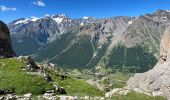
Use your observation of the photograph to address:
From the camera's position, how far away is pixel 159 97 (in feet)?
123

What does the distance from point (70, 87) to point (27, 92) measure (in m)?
12.1

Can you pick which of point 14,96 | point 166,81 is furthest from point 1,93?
point 166,81

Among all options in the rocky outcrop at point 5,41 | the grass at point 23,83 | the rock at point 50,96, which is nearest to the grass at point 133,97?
the rock at point 50,96

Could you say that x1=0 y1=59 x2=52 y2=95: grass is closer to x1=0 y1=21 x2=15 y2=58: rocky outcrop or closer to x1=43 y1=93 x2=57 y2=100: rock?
x1=43 y1=93 x2=57 y2=100: rock

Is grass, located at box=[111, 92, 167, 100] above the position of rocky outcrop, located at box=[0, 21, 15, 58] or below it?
below

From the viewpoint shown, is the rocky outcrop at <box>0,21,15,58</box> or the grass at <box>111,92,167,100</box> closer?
the grass at <box>111,92,167,100</box>

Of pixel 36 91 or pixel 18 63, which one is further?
pixel 18 63

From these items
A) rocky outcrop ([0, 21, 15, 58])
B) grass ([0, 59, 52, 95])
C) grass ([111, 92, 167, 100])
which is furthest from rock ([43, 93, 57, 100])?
rocky outcrop ([0, 21, 15, 58])

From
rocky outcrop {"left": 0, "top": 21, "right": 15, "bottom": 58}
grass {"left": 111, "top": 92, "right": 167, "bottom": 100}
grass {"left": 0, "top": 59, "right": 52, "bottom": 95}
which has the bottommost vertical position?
grass {"left": 111, "top": 92, "right": 167, "bottom": 100}

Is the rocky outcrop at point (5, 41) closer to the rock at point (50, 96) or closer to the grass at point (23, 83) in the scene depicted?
the grass at point (23, 83)

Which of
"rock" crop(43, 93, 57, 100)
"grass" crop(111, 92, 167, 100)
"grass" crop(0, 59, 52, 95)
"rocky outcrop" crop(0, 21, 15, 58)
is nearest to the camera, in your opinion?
"grass" crop(111, 92, 167, 100)

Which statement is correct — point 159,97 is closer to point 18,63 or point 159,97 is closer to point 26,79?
point 26,79

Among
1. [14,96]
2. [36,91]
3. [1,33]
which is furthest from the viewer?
[1,33]

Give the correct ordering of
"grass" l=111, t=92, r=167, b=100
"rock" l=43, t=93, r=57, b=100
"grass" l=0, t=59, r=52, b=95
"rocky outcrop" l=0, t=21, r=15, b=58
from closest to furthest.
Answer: "grass" l=111, t=92, r=167, b=100
"rock" l=43, t=93, r=57, b=100
"grass" l=0, t=59, r=52, b=95
"rocky outcrop" l=0, t=21, r=15, b=58
